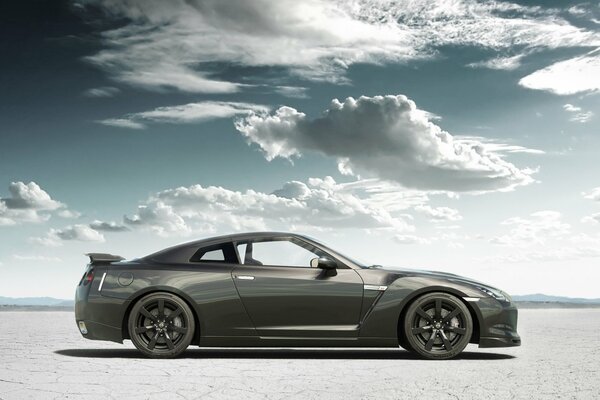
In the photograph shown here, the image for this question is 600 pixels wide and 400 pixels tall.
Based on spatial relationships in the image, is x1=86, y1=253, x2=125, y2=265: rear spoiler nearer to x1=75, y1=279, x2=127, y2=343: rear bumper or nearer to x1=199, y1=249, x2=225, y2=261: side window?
x1=75, y1=279, x2=127, y2=343: rear bumper

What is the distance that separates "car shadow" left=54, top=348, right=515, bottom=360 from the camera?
9.09m

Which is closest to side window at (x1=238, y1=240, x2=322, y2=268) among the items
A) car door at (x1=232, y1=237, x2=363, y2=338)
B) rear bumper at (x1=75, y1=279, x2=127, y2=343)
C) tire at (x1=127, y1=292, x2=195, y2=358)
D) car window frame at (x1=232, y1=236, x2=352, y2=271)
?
car window frame at (x1=232, y1=236, x2=352, y2=271)

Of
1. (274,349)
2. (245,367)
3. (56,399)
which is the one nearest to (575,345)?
(274,349)

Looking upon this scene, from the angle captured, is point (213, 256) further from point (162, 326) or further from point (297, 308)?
point (297, 308)

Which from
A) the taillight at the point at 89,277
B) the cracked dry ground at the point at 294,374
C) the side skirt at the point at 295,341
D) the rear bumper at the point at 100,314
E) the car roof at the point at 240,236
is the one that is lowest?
the cracked dry ground at the point at 294,374

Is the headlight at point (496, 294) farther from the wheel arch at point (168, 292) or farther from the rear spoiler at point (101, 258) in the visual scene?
the rear spoiler at point (101, 258)

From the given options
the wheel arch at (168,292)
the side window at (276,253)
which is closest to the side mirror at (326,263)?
the side window at (276,253)

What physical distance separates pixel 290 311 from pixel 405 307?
1.27 meters

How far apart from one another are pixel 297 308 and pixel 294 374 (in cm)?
→ 135

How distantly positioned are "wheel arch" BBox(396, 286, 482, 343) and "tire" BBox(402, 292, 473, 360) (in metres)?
0.05

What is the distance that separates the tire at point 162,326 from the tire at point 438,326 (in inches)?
96.0

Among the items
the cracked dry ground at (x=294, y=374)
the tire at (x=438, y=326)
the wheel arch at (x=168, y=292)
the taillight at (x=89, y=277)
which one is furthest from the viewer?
the taillight at (x=89, y=277)

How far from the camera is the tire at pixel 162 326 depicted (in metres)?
8.84

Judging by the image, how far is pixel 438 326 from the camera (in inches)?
347
